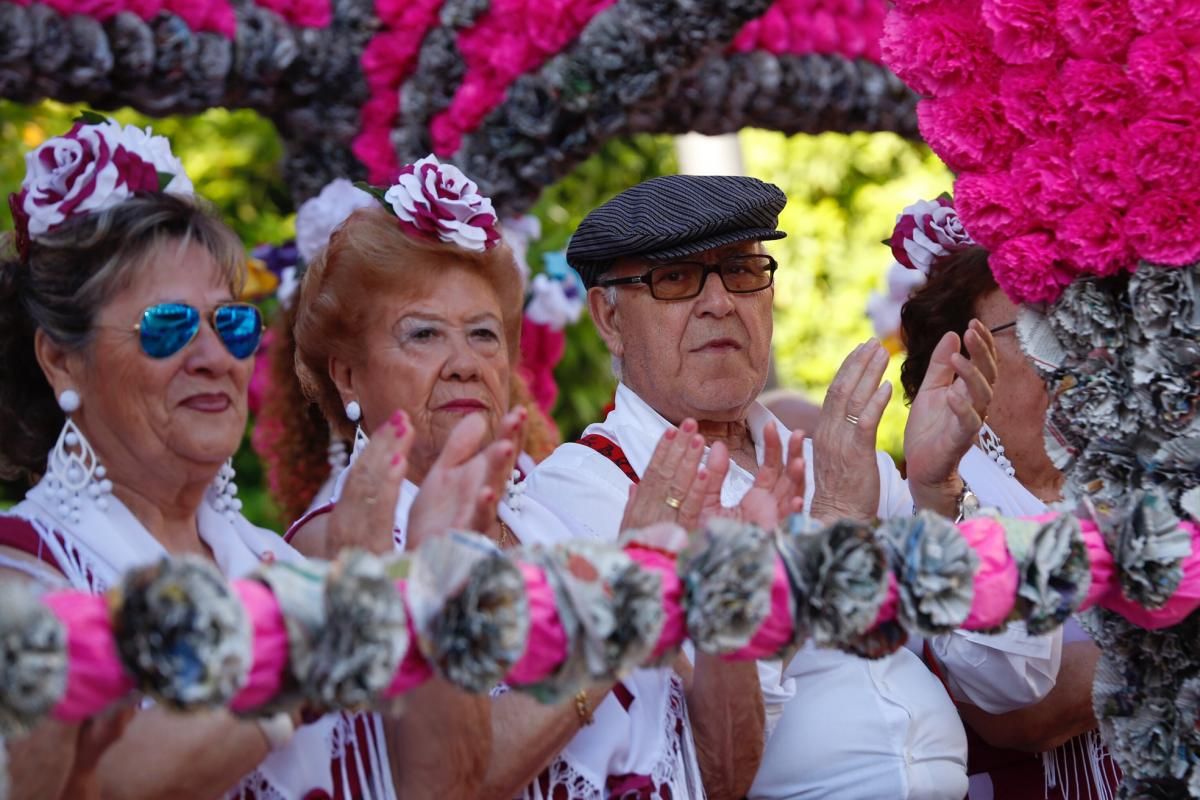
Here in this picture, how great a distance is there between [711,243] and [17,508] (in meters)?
1.32

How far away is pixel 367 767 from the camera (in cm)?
223

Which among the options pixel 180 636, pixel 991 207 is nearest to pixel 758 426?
pixel 991 207

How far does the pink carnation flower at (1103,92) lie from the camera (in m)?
2.16

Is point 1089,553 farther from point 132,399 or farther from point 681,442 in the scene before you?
point 132,399

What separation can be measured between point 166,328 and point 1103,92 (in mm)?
1366

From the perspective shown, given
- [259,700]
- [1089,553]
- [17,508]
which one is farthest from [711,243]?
[259,700]

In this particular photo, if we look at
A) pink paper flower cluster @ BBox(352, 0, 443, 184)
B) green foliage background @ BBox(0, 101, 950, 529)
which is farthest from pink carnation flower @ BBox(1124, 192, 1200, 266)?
green foliage background @ BBox(0, 101, 950, 529)

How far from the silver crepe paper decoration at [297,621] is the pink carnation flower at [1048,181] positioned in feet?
3.82

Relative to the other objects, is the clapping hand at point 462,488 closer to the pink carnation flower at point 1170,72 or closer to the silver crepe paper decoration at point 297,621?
the silver crepe paper decoration at point 297,621

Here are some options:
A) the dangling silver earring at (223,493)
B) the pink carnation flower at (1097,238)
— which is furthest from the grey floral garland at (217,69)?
the pink carnation flower at (1097,238)

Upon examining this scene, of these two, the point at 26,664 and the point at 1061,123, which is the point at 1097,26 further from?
the point at 26,664

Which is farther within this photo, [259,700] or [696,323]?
[696,323]

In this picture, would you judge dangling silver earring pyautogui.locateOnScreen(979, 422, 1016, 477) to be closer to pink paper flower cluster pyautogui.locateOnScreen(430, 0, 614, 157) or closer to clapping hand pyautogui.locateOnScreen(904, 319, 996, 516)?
clapping hand pyautogui.locateOnScreen(904, 319, 996, 516)

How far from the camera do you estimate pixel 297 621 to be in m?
1.65
